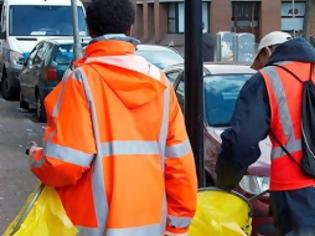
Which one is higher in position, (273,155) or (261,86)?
(261,86)

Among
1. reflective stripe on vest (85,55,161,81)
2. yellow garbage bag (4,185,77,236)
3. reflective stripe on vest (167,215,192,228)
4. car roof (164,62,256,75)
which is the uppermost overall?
reflective stripe on vest (85,55,161,81)

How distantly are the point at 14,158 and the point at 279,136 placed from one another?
7.03 metres

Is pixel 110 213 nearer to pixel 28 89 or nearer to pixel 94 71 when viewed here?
pixel 94 71

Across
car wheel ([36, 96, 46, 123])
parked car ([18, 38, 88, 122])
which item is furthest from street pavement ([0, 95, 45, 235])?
parked car ([18, 38, 88, 122])

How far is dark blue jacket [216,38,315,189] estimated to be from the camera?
372 cm

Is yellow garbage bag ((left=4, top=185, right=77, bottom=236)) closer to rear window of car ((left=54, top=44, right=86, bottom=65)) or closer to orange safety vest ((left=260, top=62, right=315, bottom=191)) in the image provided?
Result: orange safety vest ((left=260, top=62, right=315, bottom=191))

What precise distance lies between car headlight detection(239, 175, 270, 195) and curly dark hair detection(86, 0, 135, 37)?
2.73 metres

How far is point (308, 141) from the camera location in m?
3.73

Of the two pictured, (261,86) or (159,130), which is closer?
(159,130)

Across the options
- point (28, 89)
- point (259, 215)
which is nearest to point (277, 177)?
point (259, 215)

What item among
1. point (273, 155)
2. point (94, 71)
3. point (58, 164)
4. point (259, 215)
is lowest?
point (259, 215)

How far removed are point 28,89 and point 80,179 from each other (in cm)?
1256

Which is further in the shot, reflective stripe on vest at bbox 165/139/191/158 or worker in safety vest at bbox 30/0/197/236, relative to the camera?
reflective stripe on vest at bbox 165/139/191/158

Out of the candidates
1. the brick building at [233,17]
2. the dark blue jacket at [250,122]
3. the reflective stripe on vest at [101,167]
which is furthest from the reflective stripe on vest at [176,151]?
the brick building at [233,17]
